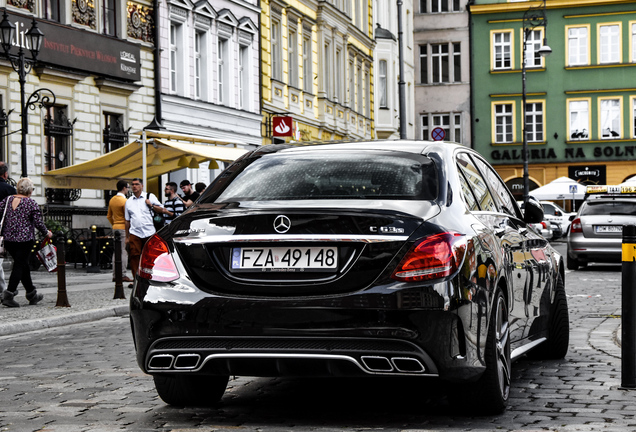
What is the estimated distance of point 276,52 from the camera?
38469mm

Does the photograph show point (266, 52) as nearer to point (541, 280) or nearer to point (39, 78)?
point (39, 78)

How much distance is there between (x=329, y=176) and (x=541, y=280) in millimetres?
2197

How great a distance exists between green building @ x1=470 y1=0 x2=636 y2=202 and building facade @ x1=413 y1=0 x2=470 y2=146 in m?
0.65

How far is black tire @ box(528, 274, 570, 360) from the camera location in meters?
8.15

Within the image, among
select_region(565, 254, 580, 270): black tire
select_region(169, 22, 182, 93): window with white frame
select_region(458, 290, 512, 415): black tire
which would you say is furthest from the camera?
select_region(169, 22, 182, 93): window with white frame

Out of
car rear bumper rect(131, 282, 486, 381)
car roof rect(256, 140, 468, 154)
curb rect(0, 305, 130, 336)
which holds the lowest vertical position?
curb rect(0, 305, 130, 336)

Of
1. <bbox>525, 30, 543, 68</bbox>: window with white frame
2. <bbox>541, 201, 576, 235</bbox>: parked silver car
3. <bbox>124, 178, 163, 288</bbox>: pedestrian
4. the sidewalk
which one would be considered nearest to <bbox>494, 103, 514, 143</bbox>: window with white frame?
<bbox>525, 30, 543, 68</bbox>: window with white frame

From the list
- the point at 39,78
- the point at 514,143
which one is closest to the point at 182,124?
the point at 39,78

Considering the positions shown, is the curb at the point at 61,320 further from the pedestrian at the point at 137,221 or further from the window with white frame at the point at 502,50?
the window with white frame at the point at 502,50

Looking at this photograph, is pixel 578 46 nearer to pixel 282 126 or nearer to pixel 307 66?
pixel 307 66

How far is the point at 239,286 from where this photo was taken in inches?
215

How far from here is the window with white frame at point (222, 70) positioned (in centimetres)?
3428

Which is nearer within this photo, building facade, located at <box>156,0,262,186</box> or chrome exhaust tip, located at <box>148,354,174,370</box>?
chrome exhaust tip, located at <box>148,354,174,370</box>

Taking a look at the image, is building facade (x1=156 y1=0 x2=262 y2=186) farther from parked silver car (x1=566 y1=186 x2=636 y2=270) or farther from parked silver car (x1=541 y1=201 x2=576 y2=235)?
parked silver car (x1=541 y1=201 x2=576 y2=235)
